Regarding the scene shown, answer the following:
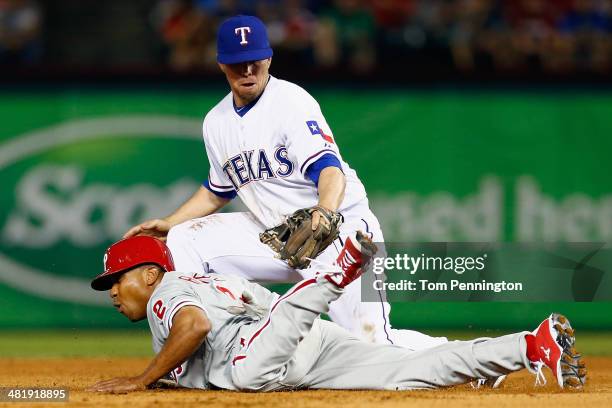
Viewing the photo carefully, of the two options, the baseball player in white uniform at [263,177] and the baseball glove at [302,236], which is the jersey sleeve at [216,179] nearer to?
the baseball player in white uniform at [263,177]

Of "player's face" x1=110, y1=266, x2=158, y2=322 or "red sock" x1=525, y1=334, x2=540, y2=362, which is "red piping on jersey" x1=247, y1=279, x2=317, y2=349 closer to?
"player's face" x1=110, y1=266, x2=158, y2=322

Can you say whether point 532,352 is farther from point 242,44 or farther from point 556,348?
point 242,44

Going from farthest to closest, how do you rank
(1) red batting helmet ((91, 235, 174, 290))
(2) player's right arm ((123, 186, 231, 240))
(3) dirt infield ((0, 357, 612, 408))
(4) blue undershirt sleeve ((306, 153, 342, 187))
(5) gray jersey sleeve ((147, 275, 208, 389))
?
(2) player's right arm ((123, 186, 231, 240)) < (4) blue undershirt sleeve ((306, 153, 342, 187)) < (1) red batting helmet ((91, 235, 174, 290)) < (5) gray jersey sleeve ((147, 275, 208, 389)) < (3) dirt infield ((0, 357, 612, 408))

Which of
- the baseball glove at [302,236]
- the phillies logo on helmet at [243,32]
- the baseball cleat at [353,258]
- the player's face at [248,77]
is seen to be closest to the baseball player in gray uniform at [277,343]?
the baseball cleat at [353,258]

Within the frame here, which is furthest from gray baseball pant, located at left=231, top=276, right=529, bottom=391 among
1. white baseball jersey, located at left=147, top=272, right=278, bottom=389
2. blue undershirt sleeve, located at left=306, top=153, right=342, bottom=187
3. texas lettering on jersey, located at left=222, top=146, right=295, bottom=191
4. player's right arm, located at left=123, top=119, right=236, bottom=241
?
player's right arm, located at left=123, top=119, right=236, bottom=241

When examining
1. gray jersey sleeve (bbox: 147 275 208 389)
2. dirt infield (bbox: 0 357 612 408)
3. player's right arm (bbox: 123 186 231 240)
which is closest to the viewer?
dirt infield (bbox: 0 357 612 408)

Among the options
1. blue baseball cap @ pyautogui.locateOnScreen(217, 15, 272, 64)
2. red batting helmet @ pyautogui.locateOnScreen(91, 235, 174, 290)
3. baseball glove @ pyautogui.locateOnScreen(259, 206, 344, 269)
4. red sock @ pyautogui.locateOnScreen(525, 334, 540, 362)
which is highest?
blue baseball cap @ pyautogui.locateOnScreen(217, 15, 272, 64)

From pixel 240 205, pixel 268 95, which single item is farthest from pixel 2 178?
pixel 268 95
